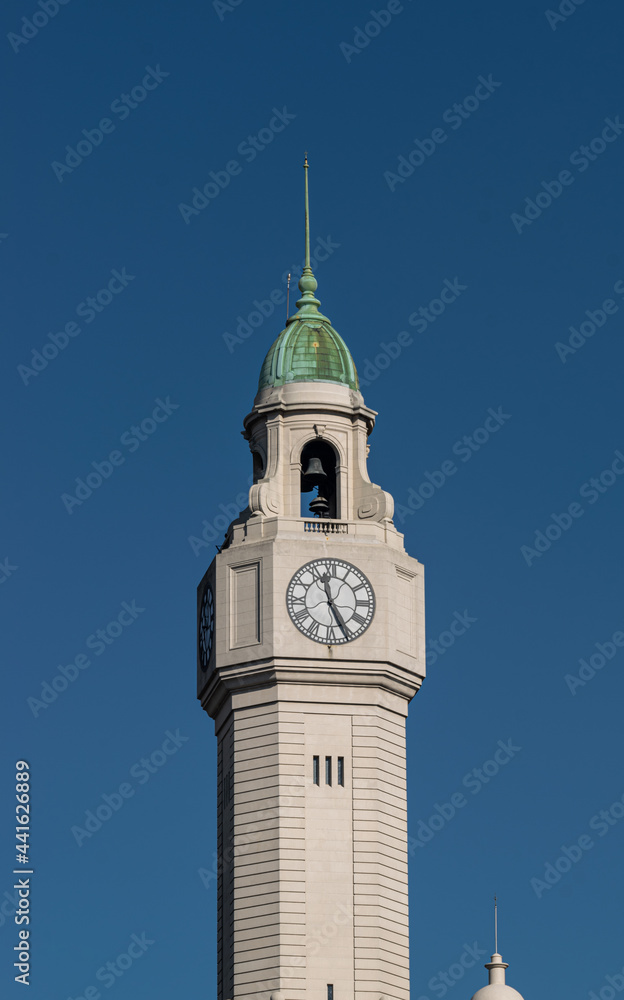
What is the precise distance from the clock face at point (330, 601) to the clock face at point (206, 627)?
431 centimetres

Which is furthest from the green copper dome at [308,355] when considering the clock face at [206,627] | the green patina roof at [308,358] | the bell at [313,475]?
the clock face at [206,627]

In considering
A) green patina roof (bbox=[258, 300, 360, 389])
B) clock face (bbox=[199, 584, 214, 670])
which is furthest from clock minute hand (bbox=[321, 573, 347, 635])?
green patina roof (bbox=[258, 300, 360, 389])

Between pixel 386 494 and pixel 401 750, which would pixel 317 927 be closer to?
pixel 401 750

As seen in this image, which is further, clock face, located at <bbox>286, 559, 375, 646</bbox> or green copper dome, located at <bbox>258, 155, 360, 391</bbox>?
green copper dome, located at <bbox>258, 155, 360, 391</bbox>

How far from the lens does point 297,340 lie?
128000 mm

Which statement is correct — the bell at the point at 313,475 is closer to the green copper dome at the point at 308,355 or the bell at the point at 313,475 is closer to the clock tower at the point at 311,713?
the clock tower at the point at 311,713

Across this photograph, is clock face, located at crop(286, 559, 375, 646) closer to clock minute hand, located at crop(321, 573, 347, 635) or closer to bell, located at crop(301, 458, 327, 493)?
clock minute hand, located at crop(321, 573, 347, 635)

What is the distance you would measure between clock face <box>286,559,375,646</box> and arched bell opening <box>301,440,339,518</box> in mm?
4800

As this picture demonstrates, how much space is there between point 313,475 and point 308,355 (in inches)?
207

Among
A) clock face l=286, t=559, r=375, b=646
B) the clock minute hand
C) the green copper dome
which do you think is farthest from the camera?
Answer: the green copper dome

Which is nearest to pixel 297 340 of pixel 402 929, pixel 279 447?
pixel 279 447

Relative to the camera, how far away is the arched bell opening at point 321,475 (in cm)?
12506

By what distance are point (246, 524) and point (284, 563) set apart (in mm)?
3500

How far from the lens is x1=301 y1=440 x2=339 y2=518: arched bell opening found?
125062mm
